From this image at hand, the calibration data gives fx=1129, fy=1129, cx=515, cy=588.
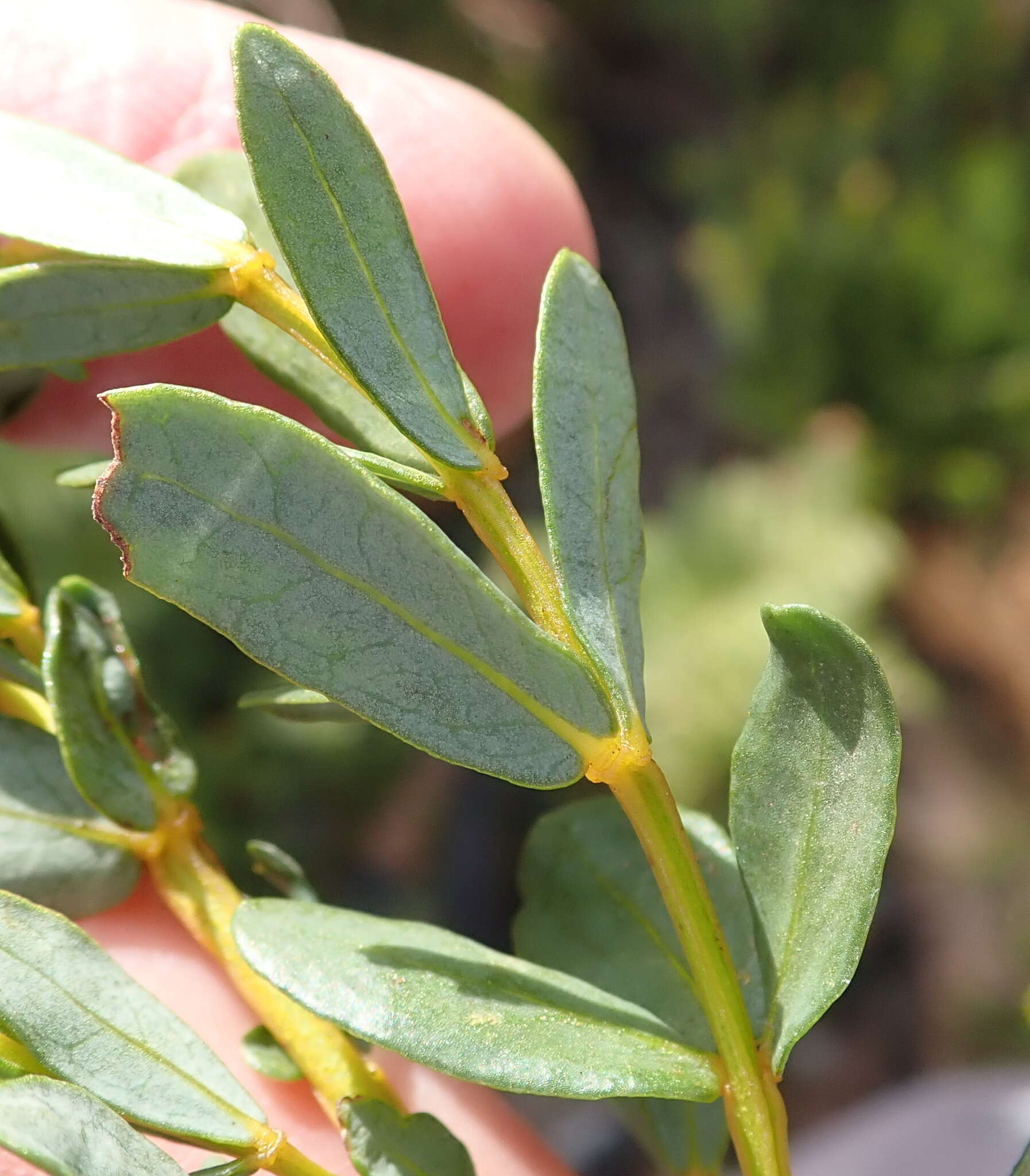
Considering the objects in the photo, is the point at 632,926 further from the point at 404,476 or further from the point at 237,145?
the point at 237,145

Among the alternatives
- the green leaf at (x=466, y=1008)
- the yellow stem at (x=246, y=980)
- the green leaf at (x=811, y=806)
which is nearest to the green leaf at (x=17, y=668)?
the yellow stem at (x=246, y=980)

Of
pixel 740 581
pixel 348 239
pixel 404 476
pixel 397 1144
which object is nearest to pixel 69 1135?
pixel 397 1144

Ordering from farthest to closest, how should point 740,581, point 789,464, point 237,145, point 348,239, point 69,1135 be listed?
1. point 789,464
2. point 740,581
3. point 237,145
4. point 348,239
5. point 69,1135

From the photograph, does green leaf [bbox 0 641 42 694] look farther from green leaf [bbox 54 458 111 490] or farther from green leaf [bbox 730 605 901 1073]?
green leaf [bbox 730 605 901 1073]

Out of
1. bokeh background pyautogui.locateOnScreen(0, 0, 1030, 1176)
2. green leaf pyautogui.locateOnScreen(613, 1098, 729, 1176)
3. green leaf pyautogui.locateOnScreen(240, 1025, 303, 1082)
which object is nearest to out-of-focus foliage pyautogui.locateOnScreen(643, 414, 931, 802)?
bokeh background pyautogui.locateOnScreen(0, 0, 1030, 1176)

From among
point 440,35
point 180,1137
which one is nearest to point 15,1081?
point 180,1137

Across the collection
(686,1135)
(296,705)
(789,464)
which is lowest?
(789,464)
